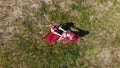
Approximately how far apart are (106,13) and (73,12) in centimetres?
285

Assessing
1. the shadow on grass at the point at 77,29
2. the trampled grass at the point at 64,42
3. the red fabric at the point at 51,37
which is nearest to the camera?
the trampled grass at the point at 64,42

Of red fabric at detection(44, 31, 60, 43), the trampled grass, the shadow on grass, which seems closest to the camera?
the trampled grass

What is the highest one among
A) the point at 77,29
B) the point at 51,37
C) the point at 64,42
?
the point at 51,37

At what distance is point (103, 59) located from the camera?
19.5 metres

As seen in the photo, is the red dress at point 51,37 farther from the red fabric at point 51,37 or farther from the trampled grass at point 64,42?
the trampled grass at point 64,42

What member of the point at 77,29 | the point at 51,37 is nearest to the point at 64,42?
the point at 51,37

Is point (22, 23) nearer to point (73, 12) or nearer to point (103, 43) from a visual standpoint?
point (73, 12)

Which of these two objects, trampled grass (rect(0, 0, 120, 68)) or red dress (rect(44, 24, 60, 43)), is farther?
red dress (rect(44, 24, 60, 43))

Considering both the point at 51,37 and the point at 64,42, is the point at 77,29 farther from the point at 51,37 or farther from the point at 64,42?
the point at 51,37

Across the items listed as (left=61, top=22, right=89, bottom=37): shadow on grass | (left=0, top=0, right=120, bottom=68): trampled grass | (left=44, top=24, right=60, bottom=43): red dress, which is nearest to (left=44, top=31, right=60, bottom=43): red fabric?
(left=44, top=24, right=60, bottom=43): red dress

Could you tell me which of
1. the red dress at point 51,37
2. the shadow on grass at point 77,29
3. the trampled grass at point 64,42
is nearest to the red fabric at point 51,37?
the red dress at point 51,37

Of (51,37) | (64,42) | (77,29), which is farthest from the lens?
(77,29)

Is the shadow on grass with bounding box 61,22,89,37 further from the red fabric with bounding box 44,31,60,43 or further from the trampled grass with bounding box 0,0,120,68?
the red fabric with bounding box 44,31,60,43

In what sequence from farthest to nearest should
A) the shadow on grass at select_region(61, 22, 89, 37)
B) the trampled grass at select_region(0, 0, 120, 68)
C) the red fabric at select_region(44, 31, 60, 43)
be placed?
1. the shadow on grass at select_region(61, 22, 89, 37)
2. the red fabric at select_region(44, 31, 60, 43)
3. the trampled grass at select_region(0, 0, 120, 68)
